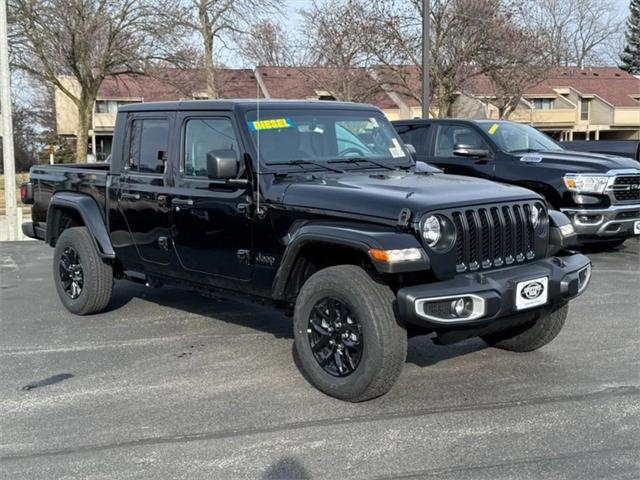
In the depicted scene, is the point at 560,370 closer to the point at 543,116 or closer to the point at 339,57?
the point at 339,57

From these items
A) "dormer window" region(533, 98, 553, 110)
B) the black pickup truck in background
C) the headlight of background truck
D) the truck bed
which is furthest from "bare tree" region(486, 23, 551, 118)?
the truck bed

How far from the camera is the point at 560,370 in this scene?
5109mm

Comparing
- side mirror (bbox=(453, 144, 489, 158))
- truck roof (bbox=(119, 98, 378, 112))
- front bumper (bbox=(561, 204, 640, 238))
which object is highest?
truck roof (bbox=(119, 98, 378, 112))

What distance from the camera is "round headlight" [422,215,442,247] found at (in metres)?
4.21

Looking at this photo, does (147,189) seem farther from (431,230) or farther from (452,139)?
(452,139)

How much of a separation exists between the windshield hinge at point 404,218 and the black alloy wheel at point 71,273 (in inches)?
148

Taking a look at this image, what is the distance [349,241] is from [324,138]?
1.53 meters

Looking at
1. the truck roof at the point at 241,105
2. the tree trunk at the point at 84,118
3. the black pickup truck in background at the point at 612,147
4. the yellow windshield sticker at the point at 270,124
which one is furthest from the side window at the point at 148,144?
the tree trunk at the point at 84,118

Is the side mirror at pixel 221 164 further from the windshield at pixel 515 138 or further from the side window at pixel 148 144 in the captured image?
the windshield at pixel 515 138

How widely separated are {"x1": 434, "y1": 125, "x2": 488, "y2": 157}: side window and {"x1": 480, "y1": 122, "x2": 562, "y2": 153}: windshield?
181 mm

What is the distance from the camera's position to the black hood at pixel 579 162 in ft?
30.5

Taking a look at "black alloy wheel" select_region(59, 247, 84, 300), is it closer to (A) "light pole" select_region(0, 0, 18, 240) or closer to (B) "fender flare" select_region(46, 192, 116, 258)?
(B) "fender flare" select_region(46, 192, 116, 258)

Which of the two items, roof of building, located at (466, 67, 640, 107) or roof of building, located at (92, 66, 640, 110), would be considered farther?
roof of building, located at (466, 67, 640, 107)

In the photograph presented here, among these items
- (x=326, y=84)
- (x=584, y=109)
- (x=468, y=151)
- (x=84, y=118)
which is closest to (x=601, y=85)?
(x=584, y=109)
